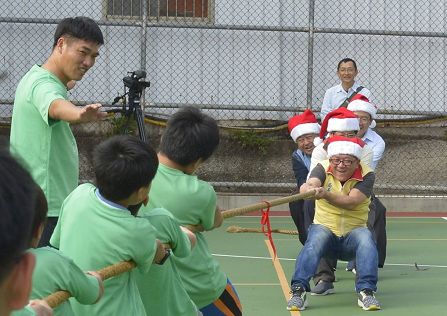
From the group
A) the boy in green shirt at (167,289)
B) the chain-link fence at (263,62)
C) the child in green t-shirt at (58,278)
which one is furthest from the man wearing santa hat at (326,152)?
the chain-link fence at (263,62)

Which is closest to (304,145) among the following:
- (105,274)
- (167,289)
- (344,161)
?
(344,161)

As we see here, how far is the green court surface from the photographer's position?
282 inches

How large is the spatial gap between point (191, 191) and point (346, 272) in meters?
4.41

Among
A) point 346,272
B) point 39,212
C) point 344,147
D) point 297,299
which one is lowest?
point 346,272

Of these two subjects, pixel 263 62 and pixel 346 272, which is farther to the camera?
pixel 263 62

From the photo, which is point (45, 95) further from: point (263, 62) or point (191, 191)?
point (263, 62)

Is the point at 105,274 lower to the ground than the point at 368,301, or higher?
higher

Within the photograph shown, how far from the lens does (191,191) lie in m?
4.41

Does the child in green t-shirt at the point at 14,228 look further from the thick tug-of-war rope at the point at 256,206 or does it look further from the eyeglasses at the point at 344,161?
the eyeglasses at the point at 344,161

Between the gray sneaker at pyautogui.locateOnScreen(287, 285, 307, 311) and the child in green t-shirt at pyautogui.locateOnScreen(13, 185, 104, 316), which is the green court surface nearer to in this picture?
the gray sneaker at pyautogui.locateOnScreen(287, 285, 307, 311)

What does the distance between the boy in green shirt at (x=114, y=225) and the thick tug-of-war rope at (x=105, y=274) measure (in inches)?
1.9

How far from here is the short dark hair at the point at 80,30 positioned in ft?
17.2

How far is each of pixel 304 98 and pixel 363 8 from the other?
1.32 m

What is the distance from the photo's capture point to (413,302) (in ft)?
24.1
